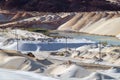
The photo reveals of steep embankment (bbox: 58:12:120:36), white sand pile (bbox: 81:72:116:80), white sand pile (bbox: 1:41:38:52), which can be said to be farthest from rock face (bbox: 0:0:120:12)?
white sand pile (bbox: 81:72:116:80)

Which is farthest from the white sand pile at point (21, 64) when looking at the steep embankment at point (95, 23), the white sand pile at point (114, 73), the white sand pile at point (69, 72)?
the steep embankment at point (95, 23)

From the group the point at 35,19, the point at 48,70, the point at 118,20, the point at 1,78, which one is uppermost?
the point at 35,19

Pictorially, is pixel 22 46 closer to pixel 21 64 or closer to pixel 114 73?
pixel 21 64

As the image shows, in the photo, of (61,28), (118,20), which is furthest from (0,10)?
(118,20)

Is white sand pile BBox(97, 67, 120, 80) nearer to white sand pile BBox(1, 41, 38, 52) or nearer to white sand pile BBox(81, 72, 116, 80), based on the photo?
white sand pile BBox(81, 72, 116, 80)

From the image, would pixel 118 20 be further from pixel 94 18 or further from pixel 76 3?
pixel 76 3

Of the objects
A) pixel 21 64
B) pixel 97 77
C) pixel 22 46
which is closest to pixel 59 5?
pixel 22 46
